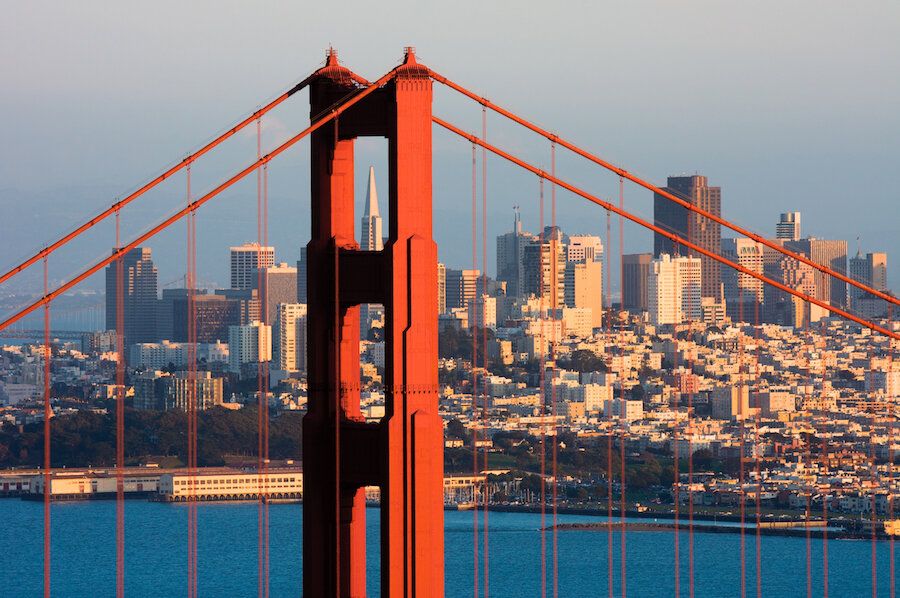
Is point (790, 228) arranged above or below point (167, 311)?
above

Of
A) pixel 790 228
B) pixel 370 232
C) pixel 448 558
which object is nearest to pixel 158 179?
pixel 448 558

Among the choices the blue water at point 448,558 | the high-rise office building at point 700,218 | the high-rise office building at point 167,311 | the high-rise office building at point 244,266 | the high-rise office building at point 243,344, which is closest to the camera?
the blue water at point 448,558

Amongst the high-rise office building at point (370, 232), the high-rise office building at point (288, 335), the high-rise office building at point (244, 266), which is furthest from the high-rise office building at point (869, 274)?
the high-rise office building at point (244, 266)

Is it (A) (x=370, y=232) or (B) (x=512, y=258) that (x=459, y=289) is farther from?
(A) (x=370, y=232)

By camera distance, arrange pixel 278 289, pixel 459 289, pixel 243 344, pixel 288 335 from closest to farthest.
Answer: pixel 459 289
pixel 288 335
pixel 243 344
pixel 278 289

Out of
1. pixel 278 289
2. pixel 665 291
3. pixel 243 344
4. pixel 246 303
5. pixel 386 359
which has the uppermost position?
pixel 278 289

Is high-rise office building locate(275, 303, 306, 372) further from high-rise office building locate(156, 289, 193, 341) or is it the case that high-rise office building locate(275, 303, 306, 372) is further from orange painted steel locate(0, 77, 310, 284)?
orange painted steel locate(0, 77, 310, 284)

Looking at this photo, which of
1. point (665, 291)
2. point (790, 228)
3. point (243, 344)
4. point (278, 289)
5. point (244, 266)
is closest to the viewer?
point (243, 344)

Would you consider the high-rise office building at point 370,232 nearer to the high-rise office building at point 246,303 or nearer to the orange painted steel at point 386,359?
the high-rise office building at point 246,303
